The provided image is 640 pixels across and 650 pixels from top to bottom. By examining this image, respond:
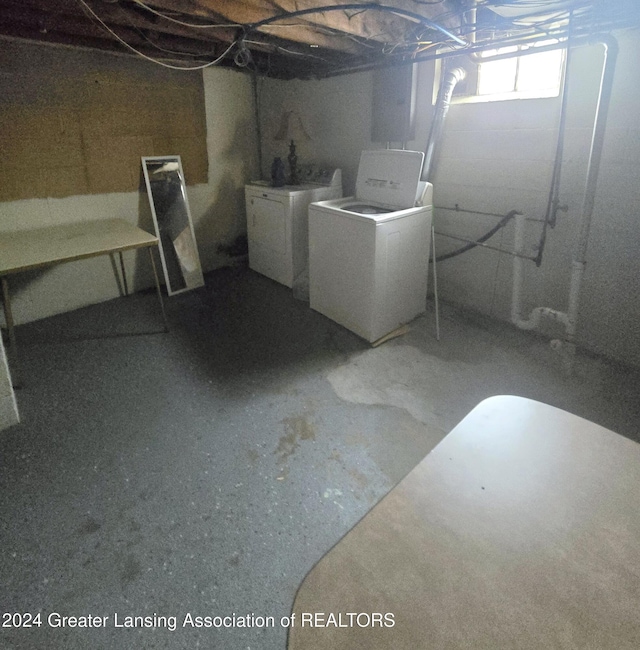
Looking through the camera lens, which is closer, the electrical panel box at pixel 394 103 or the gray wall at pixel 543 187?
the gray wall at pixel 543 187

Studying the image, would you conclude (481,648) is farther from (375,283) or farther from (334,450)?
(375,283)

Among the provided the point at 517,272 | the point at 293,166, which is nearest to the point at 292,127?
the point at 293,166

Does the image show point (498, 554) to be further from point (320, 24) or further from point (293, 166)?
point (293, 166)

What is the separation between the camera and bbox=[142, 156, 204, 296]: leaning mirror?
11.4ft

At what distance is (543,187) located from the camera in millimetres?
2561

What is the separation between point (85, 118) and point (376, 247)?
2.31m

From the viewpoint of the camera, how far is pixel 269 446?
1.96 meters

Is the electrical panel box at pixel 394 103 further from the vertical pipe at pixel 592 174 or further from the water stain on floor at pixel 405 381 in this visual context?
the water stain on floor at pixel 405 381

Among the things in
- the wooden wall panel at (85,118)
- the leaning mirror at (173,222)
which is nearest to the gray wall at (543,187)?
the wooden wall panel at (85,118)

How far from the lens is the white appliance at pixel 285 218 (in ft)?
11.3

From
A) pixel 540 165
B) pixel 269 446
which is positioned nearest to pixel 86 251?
pixel 269 446

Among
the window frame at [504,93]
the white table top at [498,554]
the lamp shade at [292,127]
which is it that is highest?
the window frame at [504,93]

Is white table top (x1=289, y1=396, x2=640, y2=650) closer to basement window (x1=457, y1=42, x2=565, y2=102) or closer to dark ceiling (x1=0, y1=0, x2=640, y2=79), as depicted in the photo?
dark ceiling (x1=0, y1=0, x2=640, y2=79)

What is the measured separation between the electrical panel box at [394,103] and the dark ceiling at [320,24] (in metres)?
0.09
